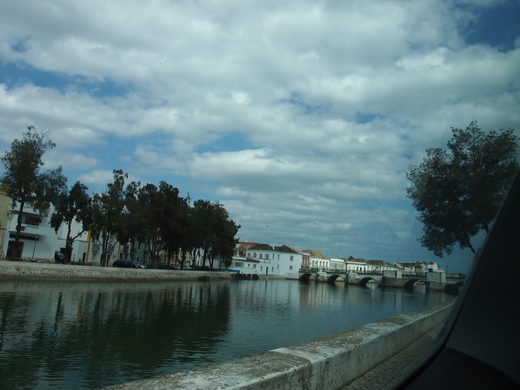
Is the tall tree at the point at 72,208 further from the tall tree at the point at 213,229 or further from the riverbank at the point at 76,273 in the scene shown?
the tall tree at the point at 213,229

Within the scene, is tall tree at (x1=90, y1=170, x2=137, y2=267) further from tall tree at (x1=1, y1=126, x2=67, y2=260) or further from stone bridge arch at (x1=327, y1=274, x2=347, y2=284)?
stone bridge arch at (x1=327, y1=274, x2=347, y2=284)

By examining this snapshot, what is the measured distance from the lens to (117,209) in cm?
4472

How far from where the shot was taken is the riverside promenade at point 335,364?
365 cm

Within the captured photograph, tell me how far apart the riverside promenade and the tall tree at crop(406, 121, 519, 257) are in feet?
2.30

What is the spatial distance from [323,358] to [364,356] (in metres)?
1.65

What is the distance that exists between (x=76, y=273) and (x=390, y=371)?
3494 cm

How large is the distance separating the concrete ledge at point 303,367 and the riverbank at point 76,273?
99.9ft

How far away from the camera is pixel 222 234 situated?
232ft

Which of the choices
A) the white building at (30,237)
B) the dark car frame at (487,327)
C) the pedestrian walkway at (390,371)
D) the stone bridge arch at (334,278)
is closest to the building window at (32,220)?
the white building at (30,237)

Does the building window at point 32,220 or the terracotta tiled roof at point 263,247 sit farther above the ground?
the terracotta tiled roof at point 263,247

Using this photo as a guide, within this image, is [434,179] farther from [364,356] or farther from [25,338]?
[25,338]

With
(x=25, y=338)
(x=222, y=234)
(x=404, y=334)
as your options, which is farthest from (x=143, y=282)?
(x=404, y=334)

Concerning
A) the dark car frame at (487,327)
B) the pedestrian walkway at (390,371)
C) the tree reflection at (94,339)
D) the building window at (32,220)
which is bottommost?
the tree reflection at (94,339)

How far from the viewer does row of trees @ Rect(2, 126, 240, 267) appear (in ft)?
113
